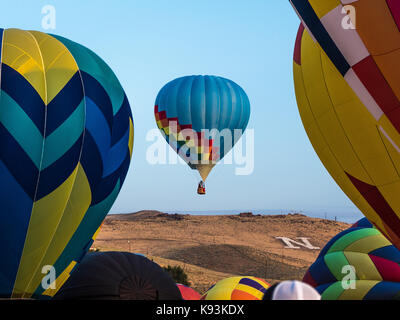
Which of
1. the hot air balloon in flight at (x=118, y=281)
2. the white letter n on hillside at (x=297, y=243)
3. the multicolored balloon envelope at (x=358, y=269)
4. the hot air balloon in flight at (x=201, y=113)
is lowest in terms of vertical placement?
the white letter n on hillside at (x=297, y=243)

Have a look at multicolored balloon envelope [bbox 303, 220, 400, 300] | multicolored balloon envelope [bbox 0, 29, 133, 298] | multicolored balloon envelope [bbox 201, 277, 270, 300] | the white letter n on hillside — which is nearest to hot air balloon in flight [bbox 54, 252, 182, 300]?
multicolored balloon envelope [bbox 0, 29, 133, 298]

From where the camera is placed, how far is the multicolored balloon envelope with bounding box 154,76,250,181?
20719mm

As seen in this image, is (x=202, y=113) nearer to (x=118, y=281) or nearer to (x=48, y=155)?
(x=48, y=155)

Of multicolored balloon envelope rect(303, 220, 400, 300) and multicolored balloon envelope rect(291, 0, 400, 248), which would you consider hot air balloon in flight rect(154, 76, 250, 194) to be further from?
multicolored balloon envelope rect(303, 220, 400, 300)

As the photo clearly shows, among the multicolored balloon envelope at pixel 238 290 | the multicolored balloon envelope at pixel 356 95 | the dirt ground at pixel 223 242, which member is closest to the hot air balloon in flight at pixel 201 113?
the dirt ground at pixel 223 242

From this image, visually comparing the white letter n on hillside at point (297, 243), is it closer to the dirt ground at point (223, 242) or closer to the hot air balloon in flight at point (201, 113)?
the dirt ground at point (223, 242)

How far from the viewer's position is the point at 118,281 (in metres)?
5.24

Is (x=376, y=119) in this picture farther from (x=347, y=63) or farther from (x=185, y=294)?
(x=185, y=294)

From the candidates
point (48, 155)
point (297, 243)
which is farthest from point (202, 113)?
point (297, 243)

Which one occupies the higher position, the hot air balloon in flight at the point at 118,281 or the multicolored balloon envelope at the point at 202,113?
the multicolored balloon envelope at the point at 202,113

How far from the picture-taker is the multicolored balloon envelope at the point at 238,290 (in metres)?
10.3

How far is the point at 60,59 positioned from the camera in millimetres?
9211

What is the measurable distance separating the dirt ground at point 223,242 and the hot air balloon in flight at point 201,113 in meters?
5.49
